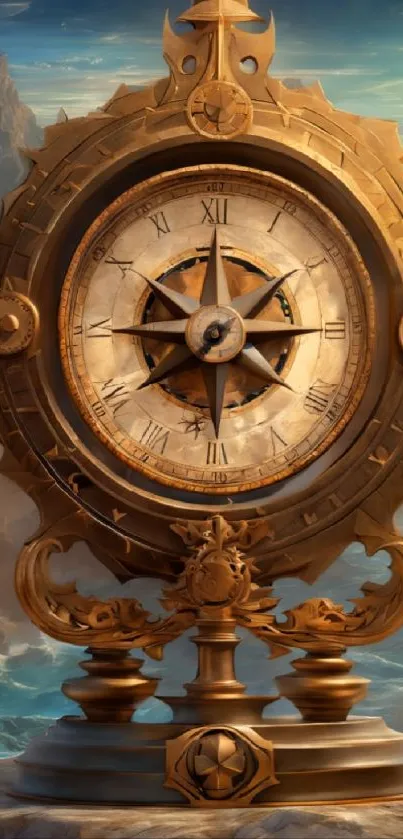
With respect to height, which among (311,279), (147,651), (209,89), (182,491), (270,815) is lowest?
(270,815)

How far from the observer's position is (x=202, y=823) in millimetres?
4668

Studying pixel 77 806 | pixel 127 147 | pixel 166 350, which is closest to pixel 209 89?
pixel 127 147

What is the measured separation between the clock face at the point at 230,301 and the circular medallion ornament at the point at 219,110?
9 cm

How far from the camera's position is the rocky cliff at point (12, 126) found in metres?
7.31

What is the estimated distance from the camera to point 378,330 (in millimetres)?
5223

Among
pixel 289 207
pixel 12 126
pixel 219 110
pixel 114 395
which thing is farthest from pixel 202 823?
pixel 12 126

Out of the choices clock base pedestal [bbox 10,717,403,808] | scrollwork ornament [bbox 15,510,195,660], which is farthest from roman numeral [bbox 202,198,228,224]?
clock base pedestal [bbox 10,717,403,808]

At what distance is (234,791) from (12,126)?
10.1 ft

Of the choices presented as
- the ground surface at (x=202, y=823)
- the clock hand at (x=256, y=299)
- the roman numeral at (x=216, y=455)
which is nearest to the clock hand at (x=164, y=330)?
the clock hand at (x=256, y=299)

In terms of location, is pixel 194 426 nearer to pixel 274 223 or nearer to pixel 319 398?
pixel 319 398

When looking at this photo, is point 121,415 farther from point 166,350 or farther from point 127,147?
point 127,147

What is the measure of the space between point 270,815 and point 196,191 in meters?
1.45

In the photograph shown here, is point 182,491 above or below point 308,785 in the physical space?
above

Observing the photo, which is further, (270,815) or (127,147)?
(127,147)
